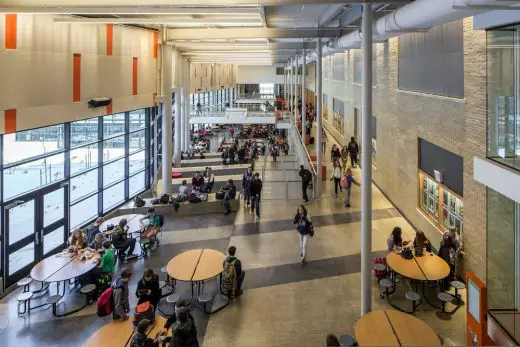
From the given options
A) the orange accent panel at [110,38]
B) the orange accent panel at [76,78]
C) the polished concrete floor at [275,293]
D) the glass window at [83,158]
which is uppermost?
the orange accent panel at [110,38]

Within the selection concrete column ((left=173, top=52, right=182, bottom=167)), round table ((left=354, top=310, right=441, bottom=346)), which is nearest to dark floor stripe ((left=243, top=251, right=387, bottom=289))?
round table ((left=354, top=310, right=441, bottom=346))

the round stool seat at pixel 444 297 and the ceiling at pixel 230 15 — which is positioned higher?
the ceiling at pixel 230 15

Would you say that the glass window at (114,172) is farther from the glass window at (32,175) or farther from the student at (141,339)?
the student at (141,339)

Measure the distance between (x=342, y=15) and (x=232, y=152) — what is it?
11.1 metres

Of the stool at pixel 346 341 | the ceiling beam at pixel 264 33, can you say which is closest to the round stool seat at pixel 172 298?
the stool at pixel 346 341

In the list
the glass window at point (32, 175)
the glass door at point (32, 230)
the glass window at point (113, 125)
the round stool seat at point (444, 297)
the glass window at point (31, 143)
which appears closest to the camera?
the round stool seat at point (444, 297)

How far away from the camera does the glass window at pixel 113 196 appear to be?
15743 millimetres

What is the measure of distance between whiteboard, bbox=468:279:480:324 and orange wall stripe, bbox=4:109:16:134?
8741 millimetres

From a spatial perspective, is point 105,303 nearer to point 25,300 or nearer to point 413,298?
point 25,300

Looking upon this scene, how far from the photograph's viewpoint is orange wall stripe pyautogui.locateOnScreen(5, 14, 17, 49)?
8.23m

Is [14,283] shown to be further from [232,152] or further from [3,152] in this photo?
[232,152]

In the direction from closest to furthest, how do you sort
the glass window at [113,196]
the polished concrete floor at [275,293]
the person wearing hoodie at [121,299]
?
the person wearing hoodie at [121,299] < the polished concrete floor at [275,293] < the glass window at [113,196]

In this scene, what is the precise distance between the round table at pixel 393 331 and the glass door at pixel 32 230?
7.85 meters

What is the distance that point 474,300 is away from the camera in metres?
5.93
